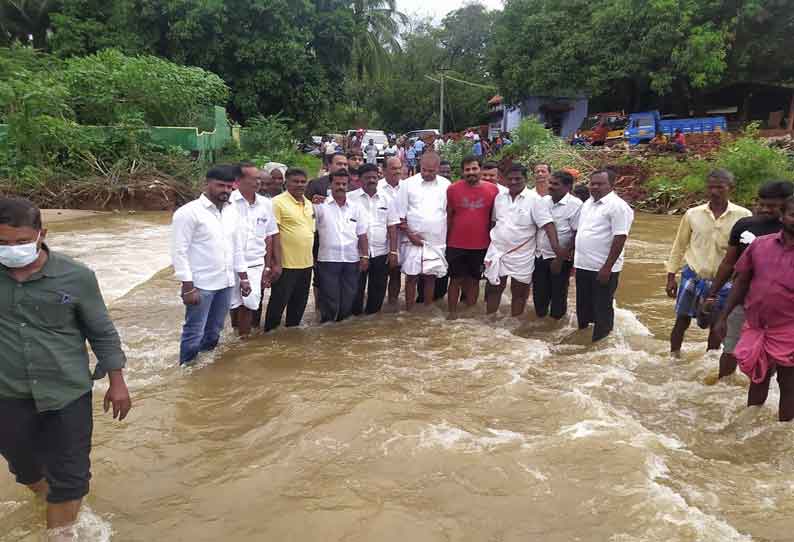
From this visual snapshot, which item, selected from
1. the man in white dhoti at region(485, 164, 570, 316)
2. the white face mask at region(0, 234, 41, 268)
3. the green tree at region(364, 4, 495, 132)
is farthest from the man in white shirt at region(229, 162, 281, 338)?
the green tree at region(364, 4, 495, 132)

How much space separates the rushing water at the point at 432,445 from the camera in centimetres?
313

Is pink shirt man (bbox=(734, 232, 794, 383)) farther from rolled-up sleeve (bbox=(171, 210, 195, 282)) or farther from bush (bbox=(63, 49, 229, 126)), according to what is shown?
bush (bbox=(63, 49, 229, 126))

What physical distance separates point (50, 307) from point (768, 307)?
3.90 m

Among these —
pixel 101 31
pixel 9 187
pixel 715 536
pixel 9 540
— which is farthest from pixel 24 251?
pixel 101 31

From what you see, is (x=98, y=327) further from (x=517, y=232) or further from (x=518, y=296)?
(x=518, y=296)

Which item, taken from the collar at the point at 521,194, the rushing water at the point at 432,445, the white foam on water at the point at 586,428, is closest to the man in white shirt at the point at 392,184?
the rushing water at the point at 432,445

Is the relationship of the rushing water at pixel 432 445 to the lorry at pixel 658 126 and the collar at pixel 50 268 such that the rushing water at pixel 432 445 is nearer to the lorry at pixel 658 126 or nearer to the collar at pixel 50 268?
the collar at pixel 50 268

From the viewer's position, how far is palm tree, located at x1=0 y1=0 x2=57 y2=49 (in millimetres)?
23969

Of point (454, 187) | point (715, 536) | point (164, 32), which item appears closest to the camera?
point (715, 536)

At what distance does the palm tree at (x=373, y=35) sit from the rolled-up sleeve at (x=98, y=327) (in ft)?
80.0

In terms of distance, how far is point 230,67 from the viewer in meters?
22.3

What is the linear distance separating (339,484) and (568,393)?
2.07m

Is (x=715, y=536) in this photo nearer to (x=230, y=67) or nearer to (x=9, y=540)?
(x=9, y=540)

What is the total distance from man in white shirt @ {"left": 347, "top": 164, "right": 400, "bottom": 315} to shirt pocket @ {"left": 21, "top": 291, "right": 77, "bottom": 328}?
3861 mm
